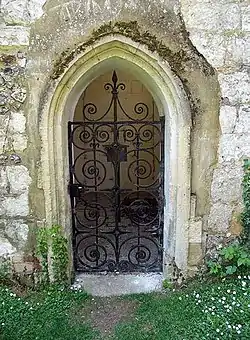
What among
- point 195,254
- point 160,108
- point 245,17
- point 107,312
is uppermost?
point 245,17

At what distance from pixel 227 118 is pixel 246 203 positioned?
2.62 feet

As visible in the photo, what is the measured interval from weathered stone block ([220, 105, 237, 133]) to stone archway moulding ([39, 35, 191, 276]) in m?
0.30

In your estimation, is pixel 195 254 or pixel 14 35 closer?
pixel 14 35

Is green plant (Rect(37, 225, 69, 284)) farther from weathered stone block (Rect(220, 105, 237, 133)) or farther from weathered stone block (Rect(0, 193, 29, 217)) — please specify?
weathered stone block (Rect(220, 105, 237, 133))

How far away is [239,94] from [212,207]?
3.37 ft

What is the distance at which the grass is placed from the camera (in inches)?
130

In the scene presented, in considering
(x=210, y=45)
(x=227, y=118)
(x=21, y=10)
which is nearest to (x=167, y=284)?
(x=227, y=118)

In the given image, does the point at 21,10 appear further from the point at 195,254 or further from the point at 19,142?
the point at 195,254

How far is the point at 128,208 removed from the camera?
4.32 metres

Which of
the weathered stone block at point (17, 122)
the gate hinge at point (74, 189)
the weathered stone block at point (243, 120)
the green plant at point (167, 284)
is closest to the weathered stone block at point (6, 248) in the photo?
the gate hinge at point (74, 189)

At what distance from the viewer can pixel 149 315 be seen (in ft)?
11.9

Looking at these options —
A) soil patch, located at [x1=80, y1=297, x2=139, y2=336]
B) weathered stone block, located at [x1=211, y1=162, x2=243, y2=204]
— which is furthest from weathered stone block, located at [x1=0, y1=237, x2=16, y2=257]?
weathered stone block, located at [x1=211, y1=162, x2=243, y2=204]

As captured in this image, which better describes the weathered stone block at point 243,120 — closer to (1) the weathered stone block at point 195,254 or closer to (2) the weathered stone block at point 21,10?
(1) the weathered stone block at point 195,254

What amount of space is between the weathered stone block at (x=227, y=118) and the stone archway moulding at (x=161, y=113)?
30cm
